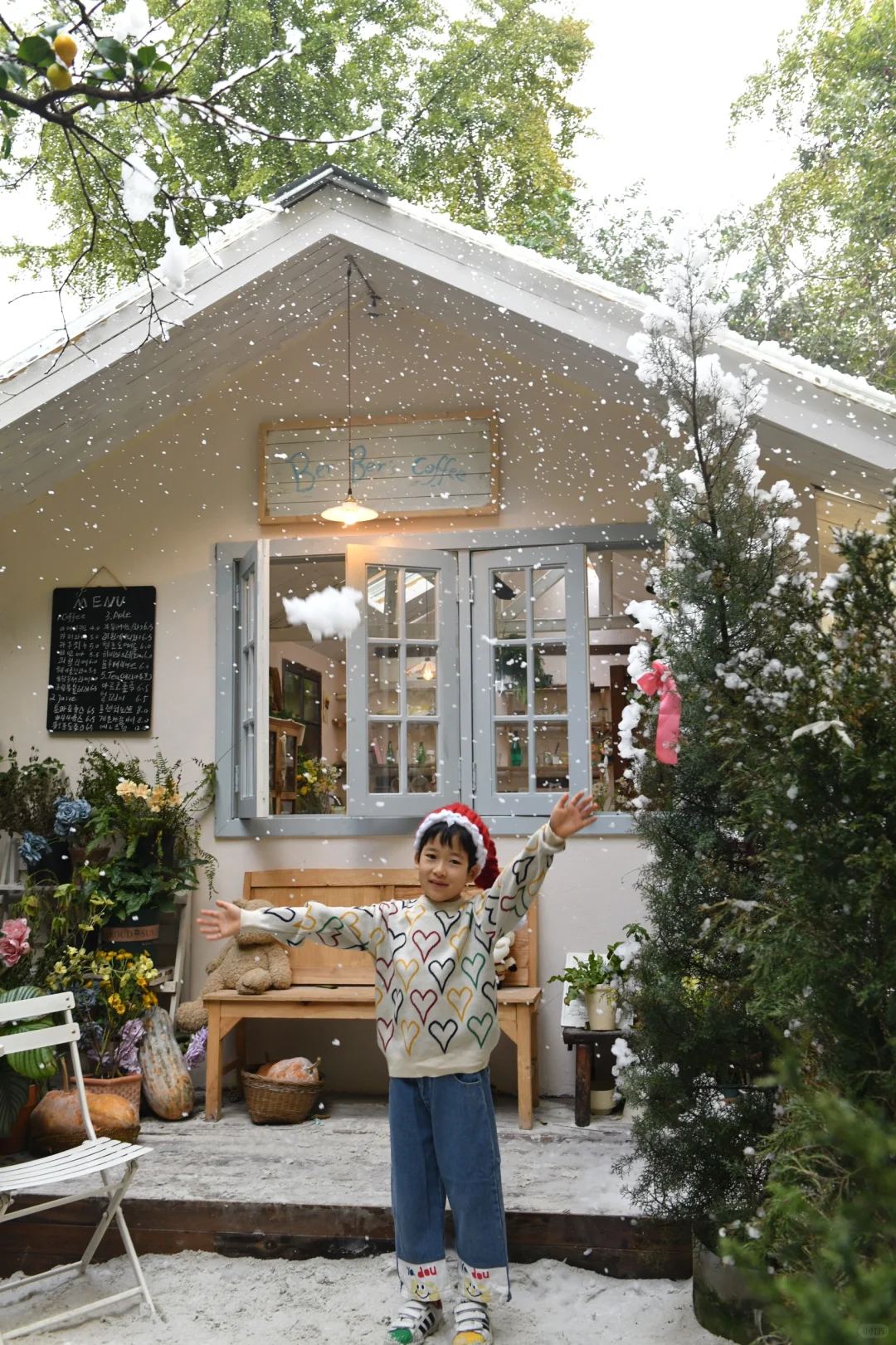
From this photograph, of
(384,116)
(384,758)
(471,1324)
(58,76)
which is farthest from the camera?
(384,116)

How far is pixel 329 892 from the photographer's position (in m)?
5.70

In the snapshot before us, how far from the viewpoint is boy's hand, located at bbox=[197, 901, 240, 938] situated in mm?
3203

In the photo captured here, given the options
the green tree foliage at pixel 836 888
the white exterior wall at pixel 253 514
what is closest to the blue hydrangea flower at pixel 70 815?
the white exterior wall at pixel 253 514

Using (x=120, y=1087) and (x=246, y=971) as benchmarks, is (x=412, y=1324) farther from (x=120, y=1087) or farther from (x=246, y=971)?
(x=246, y=971)

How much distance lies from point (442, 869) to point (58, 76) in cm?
234

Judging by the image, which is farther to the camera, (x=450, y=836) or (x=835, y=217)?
(x=835, y=217)

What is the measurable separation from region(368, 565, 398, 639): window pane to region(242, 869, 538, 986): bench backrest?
3.85ft

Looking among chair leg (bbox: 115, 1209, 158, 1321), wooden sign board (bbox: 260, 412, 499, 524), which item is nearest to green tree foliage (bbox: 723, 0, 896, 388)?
wooden sign board (bbox: 260, 412, 499, 524)

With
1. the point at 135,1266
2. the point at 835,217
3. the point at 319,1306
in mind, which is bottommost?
the point at 319,1306

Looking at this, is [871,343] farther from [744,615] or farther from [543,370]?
[744,615]

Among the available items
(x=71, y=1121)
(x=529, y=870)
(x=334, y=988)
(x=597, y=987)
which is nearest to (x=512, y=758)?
(x=597, y=987)

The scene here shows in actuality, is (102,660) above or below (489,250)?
below

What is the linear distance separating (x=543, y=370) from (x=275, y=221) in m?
1.54

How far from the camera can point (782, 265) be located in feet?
44.9
